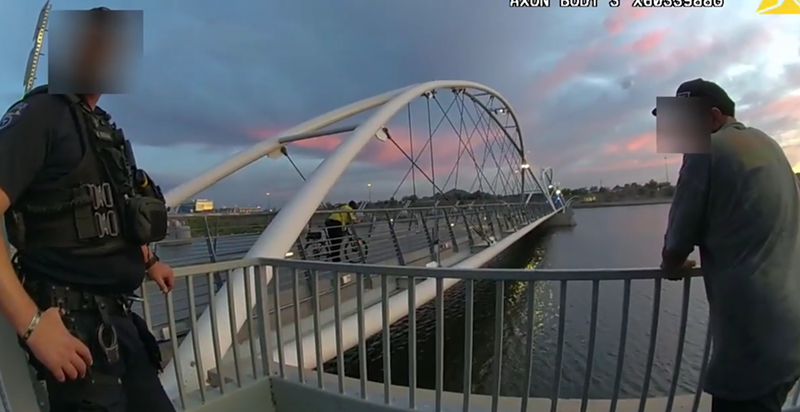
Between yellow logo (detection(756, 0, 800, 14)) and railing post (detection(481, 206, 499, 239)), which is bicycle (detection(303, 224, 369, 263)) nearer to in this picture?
yellow logo (detection(756, 0, 800, 14))

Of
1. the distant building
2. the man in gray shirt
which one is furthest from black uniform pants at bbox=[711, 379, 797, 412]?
the distant building

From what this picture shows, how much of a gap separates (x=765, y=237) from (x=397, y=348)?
21.3 ft

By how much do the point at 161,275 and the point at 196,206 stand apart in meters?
5.70

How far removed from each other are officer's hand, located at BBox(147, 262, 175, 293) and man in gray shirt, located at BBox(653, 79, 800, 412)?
66.6 inches

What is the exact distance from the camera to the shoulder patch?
0.89 meters

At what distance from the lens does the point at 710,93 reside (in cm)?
134

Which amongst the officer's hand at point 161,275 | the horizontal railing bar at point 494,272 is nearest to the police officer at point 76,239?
the officer's hand at point 161,275

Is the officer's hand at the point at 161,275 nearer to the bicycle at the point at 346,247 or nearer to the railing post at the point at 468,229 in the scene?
the bicycle at the point at 346,247

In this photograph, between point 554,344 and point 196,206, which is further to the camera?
point 554,344

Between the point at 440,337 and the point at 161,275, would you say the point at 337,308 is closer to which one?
the point at 440,337

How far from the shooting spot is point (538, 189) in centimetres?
3522

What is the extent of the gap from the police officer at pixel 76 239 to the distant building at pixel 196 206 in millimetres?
5717

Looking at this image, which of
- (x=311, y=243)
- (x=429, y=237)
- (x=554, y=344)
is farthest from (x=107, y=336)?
(x=429, y=237)

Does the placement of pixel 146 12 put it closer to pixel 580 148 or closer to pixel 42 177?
pixel 42 177
